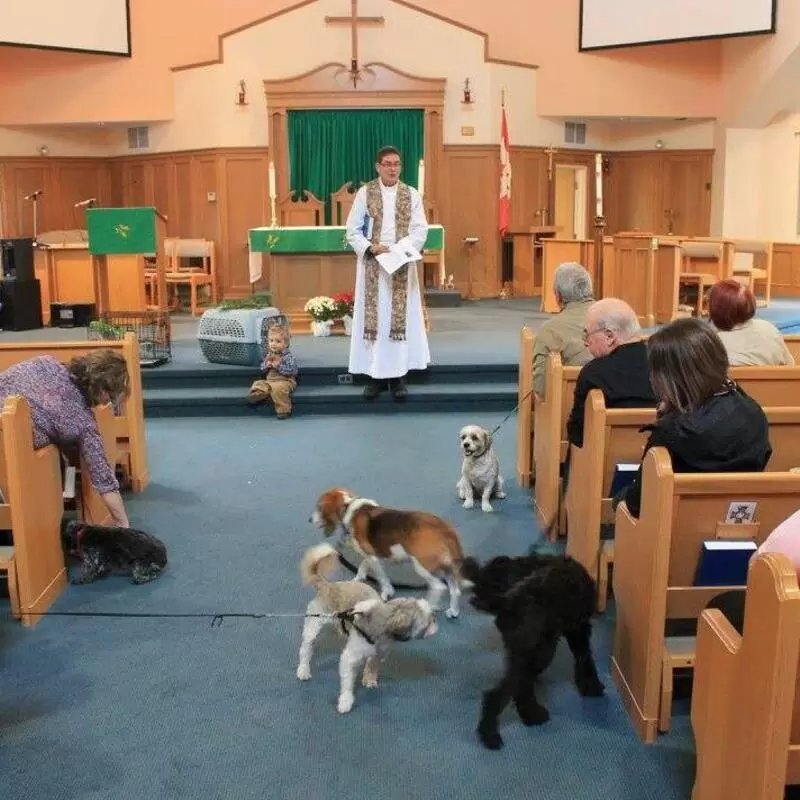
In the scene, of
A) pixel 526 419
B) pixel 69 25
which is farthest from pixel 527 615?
pixel 69 25

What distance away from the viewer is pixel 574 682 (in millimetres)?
2932

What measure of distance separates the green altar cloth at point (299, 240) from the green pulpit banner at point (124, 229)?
91cm

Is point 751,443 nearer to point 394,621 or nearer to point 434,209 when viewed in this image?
point 394,621

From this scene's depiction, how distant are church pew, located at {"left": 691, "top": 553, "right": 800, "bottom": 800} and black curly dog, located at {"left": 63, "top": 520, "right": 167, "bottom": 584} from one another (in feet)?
7.64

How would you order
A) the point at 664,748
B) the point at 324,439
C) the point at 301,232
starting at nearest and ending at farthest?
the point at 664,748 < the point at 324,439 < the point at 301,232

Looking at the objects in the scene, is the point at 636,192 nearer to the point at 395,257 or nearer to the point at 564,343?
the point at 395,257

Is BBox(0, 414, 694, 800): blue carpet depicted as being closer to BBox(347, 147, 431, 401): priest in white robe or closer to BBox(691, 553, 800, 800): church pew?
BBox(691, 553, 800, 800): church pew

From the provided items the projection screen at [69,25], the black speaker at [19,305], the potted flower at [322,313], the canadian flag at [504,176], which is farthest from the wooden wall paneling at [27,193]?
the potted flower at [322,313]

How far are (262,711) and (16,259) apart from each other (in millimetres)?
8048

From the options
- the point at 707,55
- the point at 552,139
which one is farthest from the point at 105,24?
the point at 707,55

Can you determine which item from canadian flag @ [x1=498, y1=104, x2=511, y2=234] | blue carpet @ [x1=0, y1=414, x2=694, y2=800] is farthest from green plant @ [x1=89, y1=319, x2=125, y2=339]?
canadian flag @ [x1=498, y1=104, x2=511, y2=234]

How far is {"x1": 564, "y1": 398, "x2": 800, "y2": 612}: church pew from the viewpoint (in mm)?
3246

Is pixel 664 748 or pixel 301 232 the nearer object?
pixel 664 748

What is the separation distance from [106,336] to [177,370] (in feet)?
1.86
